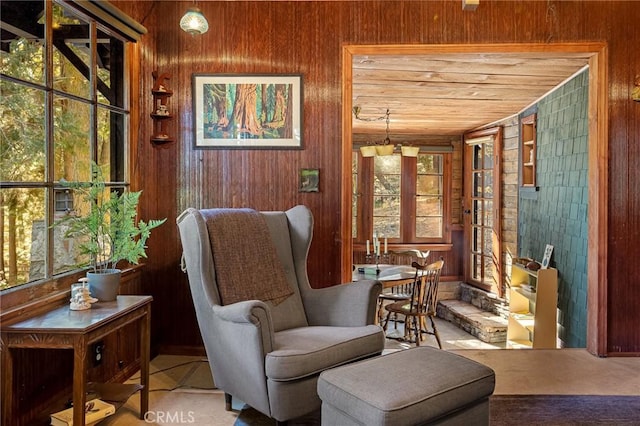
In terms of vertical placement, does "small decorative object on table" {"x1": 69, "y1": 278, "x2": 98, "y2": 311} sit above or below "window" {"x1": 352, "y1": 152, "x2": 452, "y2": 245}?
below

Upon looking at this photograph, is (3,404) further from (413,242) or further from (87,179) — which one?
(413,242)

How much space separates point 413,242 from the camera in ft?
24.6

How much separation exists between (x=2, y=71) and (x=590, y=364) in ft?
12.2

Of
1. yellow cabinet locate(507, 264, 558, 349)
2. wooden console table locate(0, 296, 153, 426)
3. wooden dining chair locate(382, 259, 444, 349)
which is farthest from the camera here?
wooden dining chair locate(382, 259, 444, 349)

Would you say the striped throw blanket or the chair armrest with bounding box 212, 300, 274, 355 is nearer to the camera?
the chair armrest with bounding box 212, 300, 274, 355

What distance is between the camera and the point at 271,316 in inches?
104

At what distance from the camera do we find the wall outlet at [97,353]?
2.75 meters

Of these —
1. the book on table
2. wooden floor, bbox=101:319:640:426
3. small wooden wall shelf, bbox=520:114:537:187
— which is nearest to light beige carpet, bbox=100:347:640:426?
wooden floor, bbox=101:319:640:426

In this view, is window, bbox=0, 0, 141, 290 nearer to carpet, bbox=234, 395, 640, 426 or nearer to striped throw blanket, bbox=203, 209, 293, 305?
striped throw blanket, bbox=203, 209, 293, 305

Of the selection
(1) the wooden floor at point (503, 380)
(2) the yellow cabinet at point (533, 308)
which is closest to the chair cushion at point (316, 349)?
(1) the wooden floor at point (503, 380)

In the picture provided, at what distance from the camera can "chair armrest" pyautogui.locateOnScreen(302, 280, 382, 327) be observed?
9.04 ft

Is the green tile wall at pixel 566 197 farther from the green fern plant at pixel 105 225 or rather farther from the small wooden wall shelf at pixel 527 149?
the green fern plant at pixel 105 225

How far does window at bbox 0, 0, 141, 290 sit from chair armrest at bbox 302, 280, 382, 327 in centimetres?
132

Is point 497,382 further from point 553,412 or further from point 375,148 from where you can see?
point 375,148
